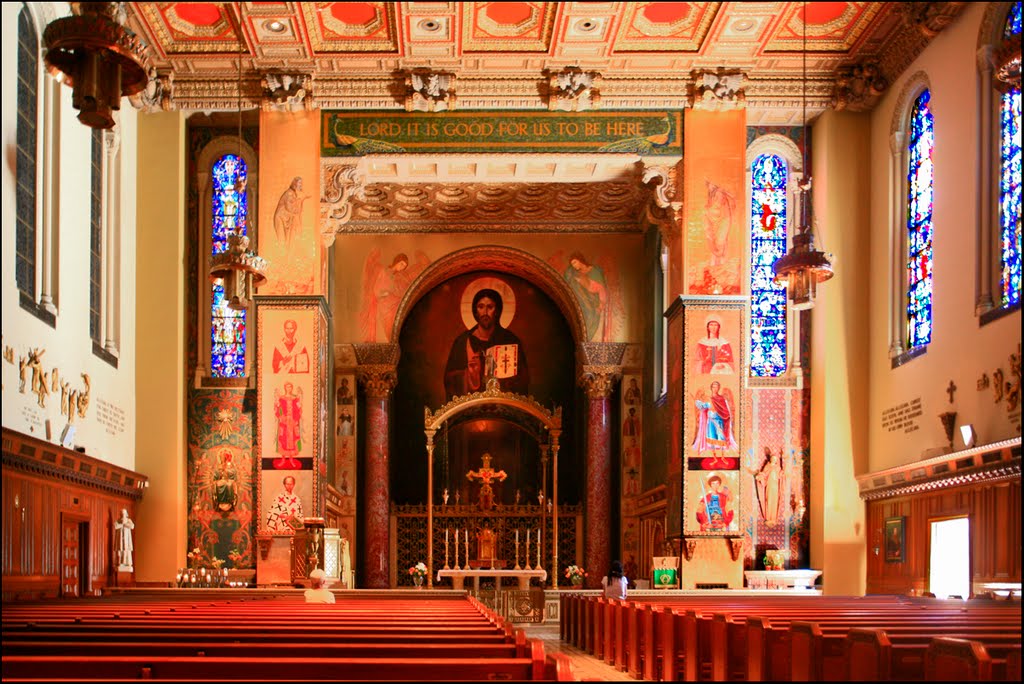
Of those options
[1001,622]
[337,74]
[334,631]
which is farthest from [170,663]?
[337,74]

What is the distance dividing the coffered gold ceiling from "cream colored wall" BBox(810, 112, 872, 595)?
1.12 metres

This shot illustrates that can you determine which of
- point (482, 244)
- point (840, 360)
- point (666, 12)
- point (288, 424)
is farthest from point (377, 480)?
point (666, 12)

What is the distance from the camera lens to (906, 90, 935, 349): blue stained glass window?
18016 mm

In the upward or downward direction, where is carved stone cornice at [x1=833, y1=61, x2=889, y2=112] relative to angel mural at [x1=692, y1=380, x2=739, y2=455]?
upward

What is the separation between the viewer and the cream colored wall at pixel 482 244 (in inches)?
1020

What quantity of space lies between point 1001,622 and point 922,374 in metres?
9.10

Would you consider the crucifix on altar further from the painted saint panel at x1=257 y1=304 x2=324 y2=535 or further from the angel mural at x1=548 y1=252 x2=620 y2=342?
the painted saint panel at x1=257 y1=304 x2=324 y2=535

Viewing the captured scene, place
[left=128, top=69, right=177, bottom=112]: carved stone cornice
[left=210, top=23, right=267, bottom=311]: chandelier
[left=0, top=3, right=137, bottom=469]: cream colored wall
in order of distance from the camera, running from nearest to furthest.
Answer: [left=0, top=3, right=137, bottom=469]: cream colored wall → [left=210, top=23, right=267, bottom=311]: chandelier → [left=128, top=69, right=177, bottom=112]: carved stone cornice

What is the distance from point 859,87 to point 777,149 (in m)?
2.00

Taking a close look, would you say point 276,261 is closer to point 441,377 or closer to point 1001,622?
point 441,377

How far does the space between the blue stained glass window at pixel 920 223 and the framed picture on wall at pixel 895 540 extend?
2783mm

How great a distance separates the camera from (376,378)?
2570 centimetres

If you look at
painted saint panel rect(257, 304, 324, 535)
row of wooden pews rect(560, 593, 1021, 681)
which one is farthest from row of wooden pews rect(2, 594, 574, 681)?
painted saint panel rect(257, 304, 324, 535)

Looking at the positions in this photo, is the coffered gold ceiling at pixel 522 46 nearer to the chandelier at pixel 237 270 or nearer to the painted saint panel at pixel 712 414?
the painted saint panel at pixel 712 414
